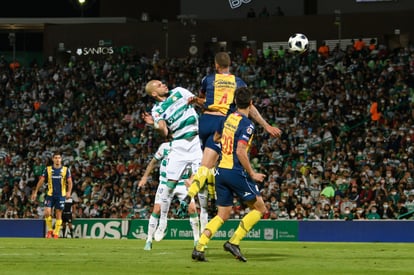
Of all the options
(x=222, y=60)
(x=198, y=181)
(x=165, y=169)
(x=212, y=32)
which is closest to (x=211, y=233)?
(x=198, y=181)

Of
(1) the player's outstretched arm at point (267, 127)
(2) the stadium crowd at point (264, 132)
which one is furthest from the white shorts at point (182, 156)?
(2) the stadium crowd at point (264, 132)

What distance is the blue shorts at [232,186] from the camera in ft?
46.1

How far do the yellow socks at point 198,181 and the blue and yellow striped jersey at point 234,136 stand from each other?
72 cm

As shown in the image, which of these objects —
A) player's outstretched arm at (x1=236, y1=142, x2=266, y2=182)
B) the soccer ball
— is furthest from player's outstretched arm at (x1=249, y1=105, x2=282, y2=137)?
the soccer ball

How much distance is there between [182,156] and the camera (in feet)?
57.2

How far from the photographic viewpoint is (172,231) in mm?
31578

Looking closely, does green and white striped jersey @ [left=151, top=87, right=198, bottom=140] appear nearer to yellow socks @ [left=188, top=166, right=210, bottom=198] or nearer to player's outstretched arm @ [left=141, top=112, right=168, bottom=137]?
player's outstretched arm @ [left=141, top=112, right=168, bottom=137]

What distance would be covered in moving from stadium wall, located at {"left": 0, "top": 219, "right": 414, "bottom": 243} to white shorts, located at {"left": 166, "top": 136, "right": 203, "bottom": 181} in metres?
11.8

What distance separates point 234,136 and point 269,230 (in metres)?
16.8

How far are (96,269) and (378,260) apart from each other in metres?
4.64

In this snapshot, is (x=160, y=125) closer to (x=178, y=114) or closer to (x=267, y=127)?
(x=178, y=114)

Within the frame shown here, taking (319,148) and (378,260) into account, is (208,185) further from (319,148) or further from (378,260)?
(319,148)

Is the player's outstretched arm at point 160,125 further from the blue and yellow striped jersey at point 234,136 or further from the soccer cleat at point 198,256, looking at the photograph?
the soccer cleat at point 198,256

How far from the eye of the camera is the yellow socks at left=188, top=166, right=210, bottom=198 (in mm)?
14604
